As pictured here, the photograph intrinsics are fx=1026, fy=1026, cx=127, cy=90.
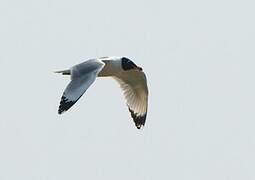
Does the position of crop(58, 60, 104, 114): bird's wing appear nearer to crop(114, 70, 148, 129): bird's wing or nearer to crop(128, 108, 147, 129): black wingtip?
crop(114, 70, 148, 129): bird's wing

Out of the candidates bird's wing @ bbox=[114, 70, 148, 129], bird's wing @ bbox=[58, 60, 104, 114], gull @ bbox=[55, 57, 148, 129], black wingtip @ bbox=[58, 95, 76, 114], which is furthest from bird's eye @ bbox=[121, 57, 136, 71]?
black wingtip @ bbox=[58, 95, 76, 114]

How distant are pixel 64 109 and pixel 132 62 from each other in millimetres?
3682

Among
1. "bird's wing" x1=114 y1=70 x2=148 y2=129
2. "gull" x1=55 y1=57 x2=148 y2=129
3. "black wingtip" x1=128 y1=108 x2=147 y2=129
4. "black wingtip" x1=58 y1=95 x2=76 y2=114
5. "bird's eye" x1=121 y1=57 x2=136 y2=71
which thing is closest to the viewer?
"black wingtip" x1=58 y1=95 x2=76 y2=114

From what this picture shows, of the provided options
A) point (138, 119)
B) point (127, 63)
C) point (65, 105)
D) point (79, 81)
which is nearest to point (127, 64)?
point (127, 63)

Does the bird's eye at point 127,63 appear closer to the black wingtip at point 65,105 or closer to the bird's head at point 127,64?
the bird's head at point 127,64

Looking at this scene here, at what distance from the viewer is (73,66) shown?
17.9 meters

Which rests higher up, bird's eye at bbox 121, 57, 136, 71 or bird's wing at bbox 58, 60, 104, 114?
bird's eye at bbox 121, 57, 136, 71

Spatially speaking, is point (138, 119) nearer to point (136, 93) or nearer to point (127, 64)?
point (136, 93)

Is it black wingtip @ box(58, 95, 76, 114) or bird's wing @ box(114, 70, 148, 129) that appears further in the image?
bird's wing @ box(114, 70, 148, 129)

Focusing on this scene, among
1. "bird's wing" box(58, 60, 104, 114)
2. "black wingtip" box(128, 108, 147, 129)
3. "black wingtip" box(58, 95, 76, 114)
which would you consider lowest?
"black wingtip" box(128, 108, 147, 129)

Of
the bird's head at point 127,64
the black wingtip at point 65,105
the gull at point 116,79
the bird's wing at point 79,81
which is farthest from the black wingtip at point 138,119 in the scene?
the black wingtip at point 65,105

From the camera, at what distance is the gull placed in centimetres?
1631

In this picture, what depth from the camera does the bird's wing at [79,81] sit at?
52.7 feet

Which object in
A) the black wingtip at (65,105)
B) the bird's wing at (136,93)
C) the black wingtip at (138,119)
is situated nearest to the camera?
the black wingtip at (65,105)
